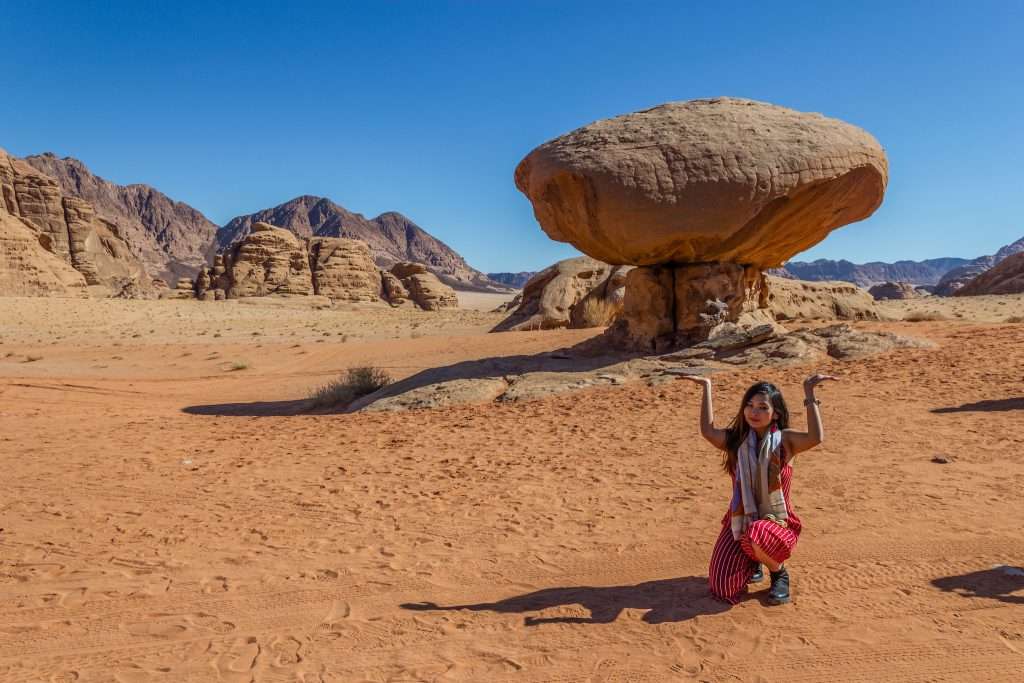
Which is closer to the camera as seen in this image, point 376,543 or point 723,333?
point 376,543

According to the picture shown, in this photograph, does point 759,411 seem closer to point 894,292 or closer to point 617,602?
point 617,602

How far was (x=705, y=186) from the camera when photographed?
903cm

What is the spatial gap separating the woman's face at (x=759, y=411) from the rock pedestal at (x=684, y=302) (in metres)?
7.36

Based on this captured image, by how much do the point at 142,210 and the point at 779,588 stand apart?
167 m

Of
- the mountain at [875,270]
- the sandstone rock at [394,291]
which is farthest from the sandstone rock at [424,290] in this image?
the mountain at [875,270]

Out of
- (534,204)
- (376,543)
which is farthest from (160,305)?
(376,543)

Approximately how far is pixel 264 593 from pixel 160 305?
1287 inches

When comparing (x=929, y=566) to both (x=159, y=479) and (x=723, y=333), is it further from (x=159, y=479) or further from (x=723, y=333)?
(x=723, y=333)

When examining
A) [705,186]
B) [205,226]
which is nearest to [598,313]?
[705,186]

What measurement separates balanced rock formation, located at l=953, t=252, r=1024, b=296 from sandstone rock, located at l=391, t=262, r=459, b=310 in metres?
32.6

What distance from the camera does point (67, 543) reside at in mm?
4215

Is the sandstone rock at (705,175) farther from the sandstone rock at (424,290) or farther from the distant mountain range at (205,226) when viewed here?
the distant mountain range at (205,226)

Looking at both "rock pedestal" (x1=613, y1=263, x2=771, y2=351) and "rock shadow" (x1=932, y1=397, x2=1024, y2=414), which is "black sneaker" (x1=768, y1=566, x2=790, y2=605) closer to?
"rock shadow" (x1=932, y1=397, x2=1024, y2=414)

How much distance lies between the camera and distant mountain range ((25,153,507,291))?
13175 cm
